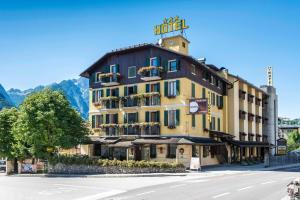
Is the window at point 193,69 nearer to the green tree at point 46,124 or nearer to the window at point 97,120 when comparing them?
the window at point 97,120

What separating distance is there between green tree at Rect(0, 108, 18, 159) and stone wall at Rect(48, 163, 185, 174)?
9.22 m

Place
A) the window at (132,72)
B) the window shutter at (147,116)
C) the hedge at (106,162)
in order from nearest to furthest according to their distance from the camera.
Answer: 1. the hedge at (106,162)
2. the window shutter at (147,116)
3. the window at (132,72)

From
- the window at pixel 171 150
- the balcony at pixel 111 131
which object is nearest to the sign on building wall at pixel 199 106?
→ the window at pixel 171 150

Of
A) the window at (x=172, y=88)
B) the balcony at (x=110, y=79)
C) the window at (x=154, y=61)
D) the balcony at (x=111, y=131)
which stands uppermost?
the window at (x=154, y=61)

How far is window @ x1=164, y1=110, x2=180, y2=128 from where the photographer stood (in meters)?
46.7

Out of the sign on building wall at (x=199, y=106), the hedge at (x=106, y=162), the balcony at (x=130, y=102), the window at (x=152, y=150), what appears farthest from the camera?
the balcony at (x=130, y=102)

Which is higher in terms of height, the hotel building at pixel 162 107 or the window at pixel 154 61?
the window at pixel 154 61

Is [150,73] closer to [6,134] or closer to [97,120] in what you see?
[97,120]

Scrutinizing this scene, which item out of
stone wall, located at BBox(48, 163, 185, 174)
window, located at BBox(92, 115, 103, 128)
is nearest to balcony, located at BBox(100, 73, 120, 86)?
window, located at BBox(92, 115, 103, 128)

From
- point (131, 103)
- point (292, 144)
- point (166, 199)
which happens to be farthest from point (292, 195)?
point (292, 144)

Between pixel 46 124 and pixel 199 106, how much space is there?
699 inches

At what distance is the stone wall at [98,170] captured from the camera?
3809 centimetres

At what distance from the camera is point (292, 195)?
48.0 feet

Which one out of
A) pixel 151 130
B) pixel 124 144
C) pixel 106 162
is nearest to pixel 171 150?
pixel 151 130
